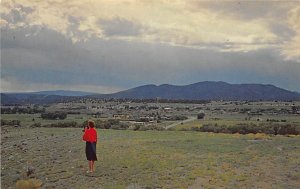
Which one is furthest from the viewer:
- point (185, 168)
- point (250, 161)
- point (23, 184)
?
point (250, 161)

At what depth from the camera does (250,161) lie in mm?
26516

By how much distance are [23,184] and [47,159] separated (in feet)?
27.4

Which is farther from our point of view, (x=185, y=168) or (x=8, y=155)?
(x=8, y=155)

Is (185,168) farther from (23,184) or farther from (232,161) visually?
(23,184)

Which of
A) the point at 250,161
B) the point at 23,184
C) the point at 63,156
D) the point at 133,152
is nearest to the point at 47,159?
the point at 63,156

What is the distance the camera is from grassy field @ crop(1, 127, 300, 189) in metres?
21.6

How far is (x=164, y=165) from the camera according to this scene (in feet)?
84.4

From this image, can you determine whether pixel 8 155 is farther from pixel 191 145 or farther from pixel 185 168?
pixel 185 168

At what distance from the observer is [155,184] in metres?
21.1

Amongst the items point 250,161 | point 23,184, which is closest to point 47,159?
point 23,184

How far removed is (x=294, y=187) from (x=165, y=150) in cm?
1326

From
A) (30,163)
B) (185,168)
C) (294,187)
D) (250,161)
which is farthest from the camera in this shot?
(30,163)

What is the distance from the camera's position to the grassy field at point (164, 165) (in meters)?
21.6

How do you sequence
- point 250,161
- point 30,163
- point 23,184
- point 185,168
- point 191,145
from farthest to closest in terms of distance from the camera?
point 191,145
point 30,163
point 250,161
point 185,168
point 23,184
